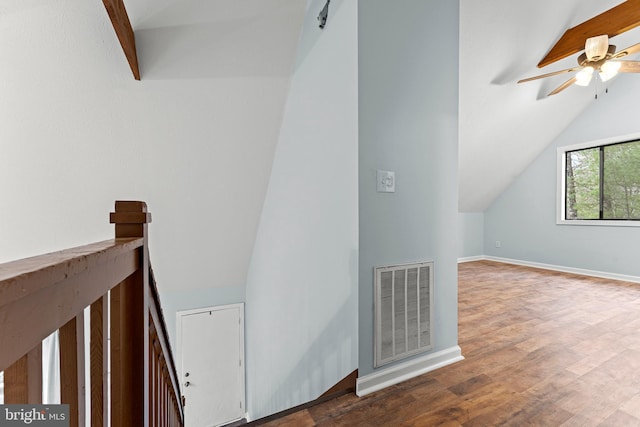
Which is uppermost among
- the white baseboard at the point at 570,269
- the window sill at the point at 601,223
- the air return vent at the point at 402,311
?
the window sill at the point at 601,223

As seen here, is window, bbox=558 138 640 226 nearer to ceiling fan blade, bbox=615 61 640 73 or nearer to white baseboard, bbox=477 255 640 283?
white baseboard, bbox=477 255 640 283

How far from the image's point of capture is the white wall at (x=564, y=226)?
417 centimetres

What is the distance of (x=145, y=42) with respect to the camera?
2.11 meters

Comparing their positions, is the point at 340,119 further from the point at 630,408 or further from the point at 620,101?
the point at 620,101

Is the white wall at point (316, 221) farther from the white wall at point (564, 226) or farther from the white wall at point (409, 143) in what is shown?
the white wall at point (564, 226)

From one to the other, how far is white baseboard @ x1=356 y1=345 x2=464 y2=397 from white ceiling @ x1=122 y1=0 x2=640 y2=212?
7.68 feet

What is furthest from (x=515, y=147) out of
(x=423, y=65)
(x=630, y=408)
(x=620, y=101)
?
(x=630, y=408)

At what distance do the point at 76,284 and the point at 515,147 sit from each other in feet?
18.3

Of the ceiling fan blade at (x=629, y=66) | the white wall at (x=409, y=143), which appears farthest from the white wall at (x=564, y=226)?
the white wall at (x=409, y=143)

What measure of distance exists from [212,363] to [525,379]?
12.4ft

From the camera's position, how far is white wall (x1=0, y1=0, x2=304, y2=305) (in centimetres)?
201

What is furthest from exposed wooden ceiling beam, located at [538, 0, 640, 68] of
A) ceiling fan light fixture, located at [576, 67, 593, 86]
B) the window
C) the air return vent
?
the air return vent

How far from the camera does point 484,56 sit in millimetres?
3010

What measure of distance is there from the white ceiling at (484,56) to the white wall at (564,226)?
0.18 meters
